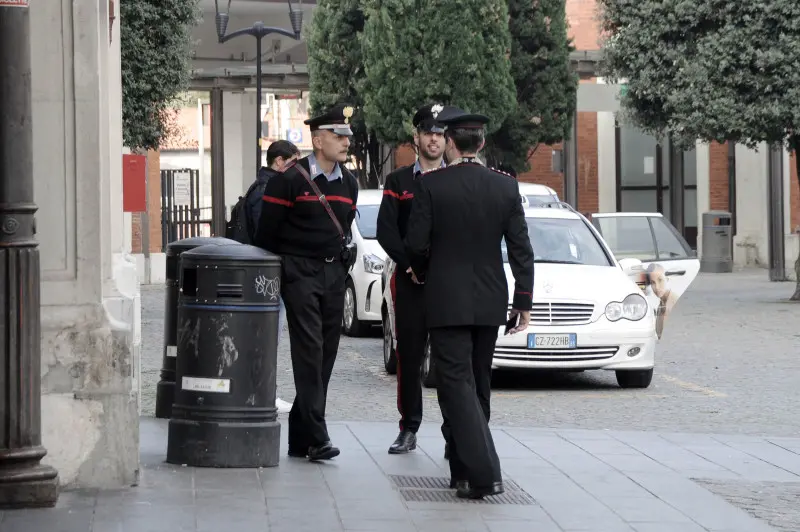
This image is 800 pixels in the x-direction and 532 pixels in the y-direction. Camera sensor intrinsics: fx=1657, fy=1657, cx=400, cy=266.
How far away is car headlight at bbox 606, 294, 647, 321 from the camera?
13.9 meters

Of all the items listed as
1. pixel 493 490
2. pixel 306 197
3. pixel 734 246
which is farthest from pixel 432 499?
pixel 734 246

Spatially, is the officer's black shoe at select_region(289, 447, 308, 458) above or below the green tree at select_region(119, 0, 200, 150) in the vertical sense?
below

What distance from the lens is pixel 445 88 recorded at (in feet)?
113

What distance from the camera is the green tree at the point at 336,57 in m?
36.3

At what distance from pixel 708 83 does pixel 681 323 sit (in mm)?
5397

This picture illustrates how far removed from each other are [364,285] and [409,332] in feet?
33.2

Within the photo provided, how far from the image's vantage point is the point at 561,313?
538 inches

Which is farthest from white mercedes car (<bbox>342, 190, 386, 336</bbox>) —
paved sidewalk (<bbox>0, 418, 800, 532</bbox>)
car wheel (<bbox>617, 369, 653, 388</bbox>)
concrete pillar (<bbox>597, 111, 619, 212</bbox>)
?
concrete pillar (<bbox>597, 111, 619, 212</bbox>)

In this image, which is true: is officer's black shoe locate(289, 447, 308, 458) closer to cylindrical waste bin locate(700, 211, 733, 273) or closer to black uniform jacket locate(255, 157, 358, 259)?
black uniform jacket locate(255, 157, 358, 259)

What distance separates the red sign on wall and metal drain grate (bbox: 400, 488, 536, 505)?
614cm

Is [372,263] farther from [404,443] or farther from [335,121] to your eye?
[335,121]

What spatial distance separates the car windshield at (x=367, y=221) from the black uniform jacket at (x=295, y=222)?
10.6 metres

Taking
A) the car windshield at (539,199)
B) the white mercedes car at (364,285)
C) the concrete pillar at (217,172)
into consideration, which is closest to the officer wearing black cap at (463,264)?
the white mercedes car at (364,285)

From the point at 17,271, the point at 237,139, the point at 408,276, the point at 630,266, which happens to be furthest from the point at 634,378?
the point at 237,139
